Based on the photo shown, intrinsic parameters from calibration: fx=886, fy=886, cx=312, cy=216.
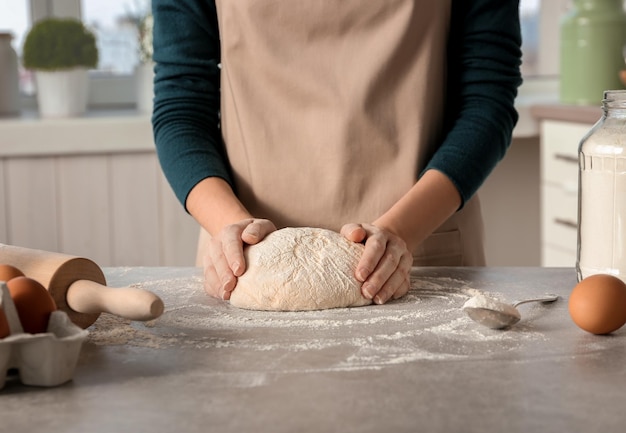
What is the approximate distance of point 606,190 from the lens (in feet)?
3.15

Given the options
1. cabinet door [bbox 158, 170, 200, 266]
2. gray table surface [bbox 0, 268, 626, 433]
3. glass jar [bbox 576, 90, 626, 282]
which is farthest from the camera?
cabinet door [bbox 158, 170, 200, 266]

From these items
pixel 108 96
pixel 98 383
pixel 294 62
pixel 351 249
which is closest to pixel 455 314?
pixel 351 249

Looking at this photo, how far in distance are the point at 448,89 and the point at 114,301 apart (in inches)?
30.2

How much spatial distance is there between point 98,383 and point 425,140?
0.74 meters

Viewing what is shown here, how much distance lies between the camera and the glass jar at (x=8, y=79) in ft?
8.49

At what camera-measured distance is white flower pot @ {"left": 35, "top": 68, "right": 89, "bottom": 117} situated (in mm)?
2523

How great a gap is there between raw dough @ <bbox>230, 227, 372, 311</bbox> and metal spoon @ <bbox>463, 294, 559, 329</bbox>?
165 millimetres

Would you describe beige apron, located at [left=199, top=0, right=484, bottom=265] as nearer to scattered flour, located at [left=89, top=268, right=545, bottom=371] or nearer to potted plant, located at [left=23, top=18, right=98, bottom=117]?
scattered flour, located at [left=89, top=268, right=545, bottom=371]

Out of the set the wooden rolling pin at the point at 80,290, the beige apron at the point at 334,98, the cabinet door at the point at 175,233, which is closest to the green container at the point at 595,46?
the cabinet door at the point at 175,233

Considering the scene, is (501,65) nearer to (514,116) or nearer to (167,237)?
(514,116)

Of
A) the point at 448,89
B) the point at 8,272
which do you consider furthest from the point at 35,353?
the point at 448,89

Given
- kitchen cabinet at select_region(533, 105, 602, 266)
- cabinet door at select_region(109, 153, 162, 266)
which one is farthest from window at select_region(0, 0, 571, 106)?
kitchen cabinet at select_region(533, 105, 602, 266)

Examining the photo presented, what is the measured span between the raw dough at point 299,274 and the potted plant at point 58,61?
1636 millimetres

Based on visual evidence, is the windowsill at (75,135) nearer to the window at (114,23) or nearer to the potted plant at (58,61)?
the potted plant at (58,61)
